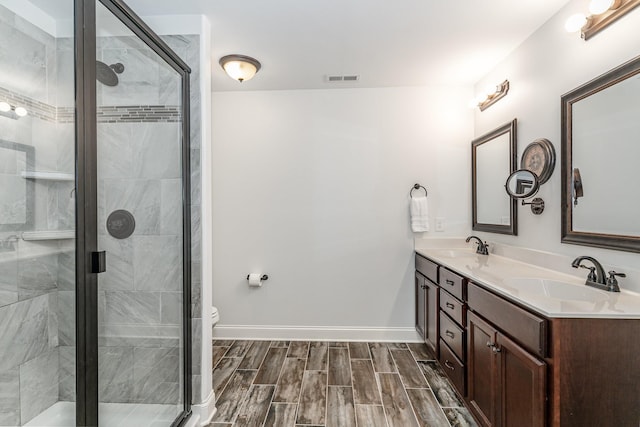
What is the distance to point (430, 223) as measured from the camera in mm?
2863

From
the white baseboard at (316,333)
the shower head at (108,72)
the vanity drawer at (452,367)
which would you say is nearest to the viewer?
the shower head at (108,72)

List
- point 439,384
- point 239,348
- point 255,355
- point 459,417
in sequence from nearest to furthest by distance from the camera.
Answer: point 459,417 → point 439,384 → point 255,355 → point 239,348

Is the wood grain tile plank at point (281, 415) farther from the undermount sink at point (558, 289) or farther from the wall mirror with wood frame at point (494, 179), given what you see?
the wall mirror with wood frame at point (494, 179)

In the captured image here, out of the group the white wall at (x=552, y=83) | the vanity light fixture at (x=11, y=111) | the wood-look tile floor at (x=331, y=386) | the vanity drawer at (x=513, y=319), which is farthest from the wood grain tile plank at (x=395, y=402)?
the vanity light fixture at (x=11, y=111)

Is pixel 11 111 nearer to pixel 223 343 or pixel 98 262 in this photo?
pixel 98 262

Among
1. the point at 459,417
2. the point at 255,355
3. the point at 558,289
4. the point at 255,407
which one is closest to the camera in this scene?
the point at 558,289

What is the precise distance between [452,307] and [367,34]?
1934mm

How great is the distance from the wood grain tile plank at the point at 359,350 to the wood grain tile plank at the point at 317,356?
0.74 ft

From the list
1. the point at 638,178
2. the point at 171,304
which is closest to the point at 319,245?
the point at 171,304

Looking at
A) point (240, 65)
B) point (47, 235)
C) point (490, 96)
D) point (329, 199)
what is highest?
point (240, 65)

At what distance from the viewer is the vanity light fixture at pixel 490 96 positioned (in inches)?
92.0

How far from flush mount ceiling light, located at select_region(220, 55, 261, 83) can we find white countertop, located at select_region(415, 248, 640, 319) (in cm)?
208

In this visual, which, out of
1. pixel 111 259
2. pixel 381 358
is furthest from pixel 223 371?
pixel 111 259

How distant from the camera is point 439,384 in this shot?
215 cm
